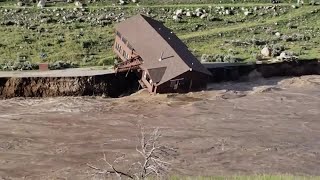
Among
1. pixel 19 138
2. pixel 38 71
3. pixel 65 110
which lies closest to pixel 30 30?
pixel 38 71

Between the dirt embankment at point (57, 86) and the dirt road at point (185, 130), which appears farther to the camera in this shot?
the dirt embankment at point (57, 86)

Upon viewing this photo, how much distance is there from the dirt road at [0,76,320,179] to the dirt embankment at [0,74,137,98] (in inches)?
27.4

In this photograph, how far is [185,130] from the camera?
34.1 meters

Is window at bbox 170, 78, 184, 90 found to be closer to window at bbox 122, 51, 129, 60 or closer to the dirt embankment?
the dirt embankment

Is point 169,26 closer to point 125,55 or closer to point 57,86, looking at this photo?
point 125,55

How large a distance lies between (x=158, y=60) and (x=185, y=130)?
6919mm

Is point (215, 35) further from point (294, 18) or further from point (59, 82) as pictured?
point (59, 82)

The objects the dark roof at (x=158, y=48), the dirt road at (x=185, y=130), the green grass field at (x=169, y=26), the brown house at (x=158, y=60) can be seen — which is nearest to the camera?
the dirt road at (x=185, y=130)

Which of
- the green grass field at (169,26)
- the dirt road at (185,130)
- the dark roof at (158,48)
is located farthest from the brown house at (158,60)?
the green grass field at (169,26)

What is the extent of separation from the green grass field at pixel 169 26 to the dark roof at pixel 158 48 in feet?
10.3

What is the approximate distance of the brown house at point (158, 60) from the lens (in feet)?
128

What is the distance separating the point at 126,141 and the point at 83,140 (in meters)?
2.09

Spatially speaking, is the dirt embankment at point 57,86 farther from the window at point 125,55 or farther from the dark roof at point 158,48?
the window at point 125,55

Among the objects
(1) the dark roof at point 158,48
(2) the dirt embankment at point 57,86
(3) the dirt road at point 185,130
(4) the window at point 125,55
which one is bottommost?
(3) the dirt road at point 185,130
